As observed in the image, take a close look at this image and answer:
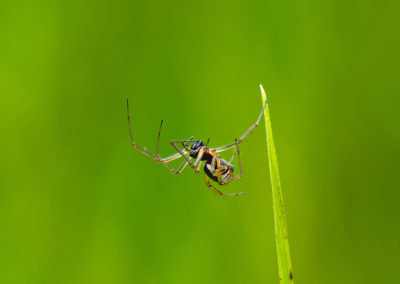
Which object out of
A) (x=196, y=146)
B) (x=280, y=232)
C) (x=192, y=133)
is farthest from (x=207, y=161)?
(x=280, y=232)

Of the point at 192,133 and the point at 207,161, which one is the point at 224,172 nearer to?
the point at 207,161

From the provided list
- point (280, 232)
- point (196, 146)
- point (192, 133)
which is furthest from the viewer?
point (196, 146)

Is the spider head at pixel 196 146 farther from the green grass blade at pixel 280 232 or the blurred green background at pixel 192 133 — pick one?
the green grass blade at pixel 280 232

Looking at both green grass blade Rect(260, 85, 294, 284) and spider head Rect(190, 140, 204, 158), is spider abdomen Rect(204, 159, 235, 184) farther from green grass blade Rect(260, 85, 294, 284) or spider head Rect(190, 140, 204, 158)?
green grass blade Rect(260, 85, 294, 284)

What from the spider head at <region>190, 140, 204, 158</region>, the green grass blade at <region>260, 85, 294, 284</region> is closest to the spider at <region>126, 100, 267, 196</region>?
the spider head at <region>190, 140, 204, 158</region>

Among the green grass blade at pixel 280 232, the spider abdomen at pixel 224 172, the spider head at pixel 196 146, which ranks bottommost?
the green grass blade at pixel 280 232

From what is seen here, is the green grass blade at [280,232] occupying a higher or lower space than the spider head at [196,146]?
lower

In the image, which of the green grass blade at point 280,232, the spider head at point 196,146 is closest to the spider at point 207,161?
the spider head at point 196,146

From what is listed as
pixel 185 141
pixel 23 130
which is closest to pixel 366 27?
pixel 185 141
